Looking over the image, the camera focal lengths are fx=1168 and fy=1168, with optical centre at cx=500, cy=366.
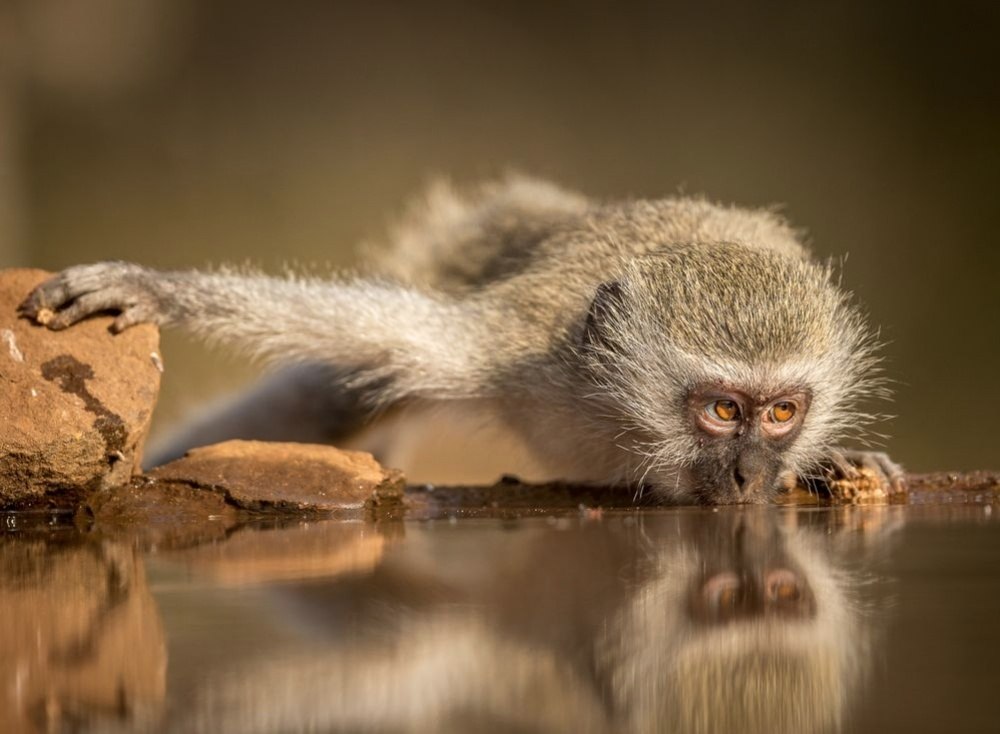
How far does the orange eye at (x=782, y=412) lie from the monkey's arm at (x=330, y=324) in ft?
3.07

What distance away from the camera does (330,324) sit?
12.3 ft

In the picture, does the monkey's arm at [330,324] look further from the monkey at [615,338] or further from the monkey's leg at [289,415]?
the monkey's leg at [289,415]

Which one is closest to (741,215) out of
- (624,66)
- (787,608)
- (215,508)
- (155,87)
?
(215,508)

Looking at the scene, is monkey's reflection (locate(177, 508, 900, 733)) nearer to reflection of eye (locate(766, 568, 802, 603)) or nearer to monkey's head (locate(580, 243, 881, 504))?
reflection of eye (locate(766, 568, 802, 603))

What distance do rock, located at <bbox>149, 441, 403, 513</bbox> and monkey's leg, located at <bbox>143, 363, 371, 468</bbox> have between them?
108cm

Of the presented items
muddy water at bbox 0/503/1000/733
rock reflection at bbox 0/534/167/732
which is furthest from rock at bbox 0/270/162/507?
rock reflection at bbox 0/534/167/732

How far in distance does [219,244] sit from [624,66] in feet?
10.1

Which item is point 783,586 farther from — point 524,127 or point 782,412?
point 524,127

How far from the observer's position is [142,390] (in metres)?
3.33

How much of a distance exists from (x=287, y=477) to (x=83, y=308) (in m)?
0.83

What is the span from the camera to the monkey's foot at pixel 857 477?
3504 mm

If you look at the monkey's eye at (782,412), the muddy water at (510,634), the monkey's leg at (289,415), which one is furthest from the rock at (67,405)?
the monkey's eye at (782,412)

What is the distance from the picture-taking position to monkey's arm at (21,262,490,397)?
12.2ft

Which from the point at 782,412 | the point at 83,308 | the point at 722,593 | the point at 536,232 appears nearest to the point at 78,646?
the point at 722,593
